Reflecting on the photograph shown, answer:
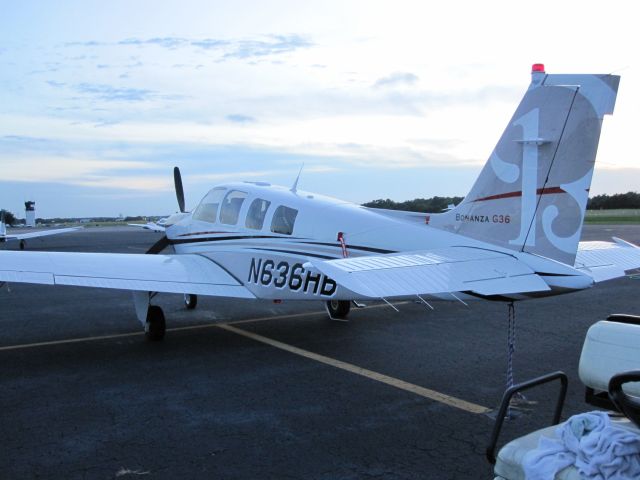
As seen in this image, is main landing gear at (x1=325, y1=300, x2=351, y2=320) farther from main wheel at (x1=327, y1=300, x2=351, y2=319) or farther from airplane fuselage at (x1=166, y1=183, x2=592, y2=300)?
airplane fuselage at (x1=166, y1=183, x2=592, y2=300)

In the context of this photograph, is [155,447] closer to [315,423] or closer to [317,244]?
[315,423]

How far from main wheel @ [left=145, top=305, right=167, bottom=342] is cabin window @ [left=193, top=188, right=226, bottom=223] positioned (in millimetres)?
1999

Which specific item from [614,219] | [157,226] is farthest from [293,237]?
[614,219]

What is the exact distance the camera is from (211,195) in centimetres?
1034

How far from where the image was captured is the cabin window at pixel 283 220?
8.55 metres

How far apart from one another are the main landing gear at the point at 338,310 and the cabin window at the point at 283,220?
87.0 inches

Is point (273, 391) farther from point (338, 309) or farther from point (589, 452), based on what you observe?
point (338, 309)

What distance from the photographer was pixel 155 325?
28.5 feet

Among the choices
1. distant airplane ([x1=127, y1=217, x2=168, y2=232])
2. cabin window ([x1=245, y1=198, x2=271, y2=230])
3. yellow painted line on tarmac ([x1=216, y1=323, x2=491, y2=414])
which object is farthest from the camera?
distant airplane ([x1=127, y1=217, x2=168, y2=232])

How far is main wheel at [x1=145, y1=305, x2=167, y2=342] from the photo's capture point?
28.5 feet

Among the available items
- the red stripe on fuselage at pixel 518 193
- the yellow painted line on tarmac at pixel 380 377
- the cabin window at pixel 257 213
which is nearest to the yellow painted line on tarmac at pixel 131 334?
the yellow painted line on tarmac at pixel 380 377

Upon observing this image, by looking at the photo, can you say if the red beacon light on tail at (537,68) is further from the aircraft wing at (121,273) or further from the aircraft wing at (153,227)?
the aircraft wing at (153,227)

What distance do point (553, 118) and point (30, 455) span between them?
6052mm

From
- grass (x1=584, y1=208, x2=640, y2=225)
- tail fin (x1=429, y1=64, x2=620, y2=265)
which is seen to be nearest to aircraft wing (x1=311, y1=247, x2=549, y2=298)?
tail fin (x1=429, y1=64, x2=620, y2=265)
